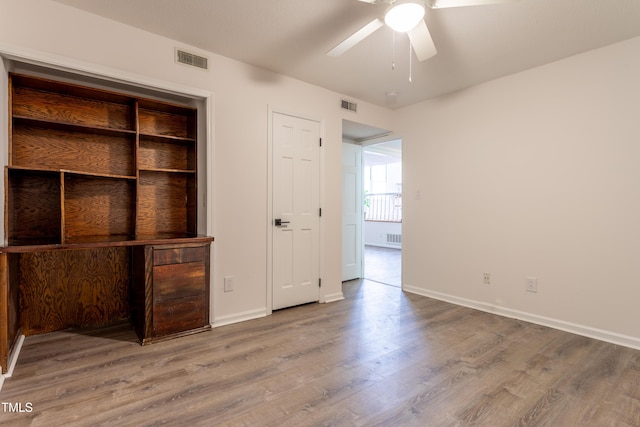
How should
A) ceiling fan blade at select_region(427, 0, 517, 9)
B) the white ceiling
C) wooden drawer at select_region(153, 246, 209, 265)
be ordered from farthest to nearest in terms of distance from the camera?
wooden drawer at select_region(153, 246, 209, 265) < the white ceiling < ceiling fan blade at select_region(427, 0, 517, 9)

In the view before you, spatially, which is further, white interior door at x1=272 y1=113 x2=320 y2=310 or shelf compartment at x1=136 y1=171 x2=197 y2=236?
white interior door at x1=272 y1=113 x2=320 y2=310

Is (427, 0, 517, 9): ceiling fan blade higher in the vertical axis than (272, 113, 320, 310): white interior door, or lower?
higher

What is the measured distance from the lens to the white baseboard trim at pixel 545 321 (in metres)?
2.56

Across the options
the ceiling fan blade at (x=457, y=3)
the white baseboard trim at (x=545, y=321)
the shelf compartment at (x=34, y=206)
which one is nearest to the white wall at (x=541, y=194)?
the white baseboard trim at (x=545, y=321)

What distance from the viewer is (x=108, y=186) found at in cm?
284

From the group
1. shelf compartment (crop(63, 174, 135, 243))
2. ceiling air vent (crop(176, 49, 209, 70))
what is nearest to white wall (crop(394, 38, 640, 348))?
ceiling air vent (crop(176, 49, 209, 70))

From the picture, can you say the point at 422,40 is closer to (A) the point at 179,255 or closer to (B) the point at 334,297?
(A) the point at 179,255

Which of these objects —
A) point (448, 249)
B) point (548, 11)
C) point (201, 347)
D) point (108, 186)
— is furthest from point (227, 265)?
point (548, 11)

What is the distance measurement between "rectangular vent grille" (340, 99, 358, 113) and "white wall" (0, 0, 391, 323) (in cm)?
12

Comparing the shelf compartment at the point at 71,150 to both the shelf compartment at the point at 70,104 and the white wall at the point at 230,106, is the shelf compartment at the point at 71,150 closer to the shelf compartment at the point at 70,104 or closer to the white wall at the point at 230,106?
the shelf compartment at the point at 70,104

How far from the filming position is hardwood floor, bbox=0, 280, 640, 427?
5.44ft

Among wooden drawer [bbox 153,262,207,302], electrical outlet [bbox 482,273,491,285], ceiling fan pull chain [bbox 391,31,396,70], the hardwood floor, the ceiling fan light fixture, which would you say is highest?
ceiling fan pull chain [bbox 391,31,396,70]

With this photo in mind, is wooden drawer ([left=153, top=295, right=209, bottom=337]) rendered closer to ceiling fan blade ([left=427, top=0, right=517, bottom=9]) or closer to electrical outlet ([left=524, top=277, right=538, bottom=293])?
ceiling fan blade ([left=427, top=0, right=517, bottom=9])

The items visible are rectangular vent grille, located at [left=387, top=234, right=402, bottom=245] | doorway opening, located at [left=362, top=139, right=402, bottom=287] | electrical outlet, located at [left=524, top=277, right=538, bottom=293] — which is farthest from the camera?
rectangular vent grille, located at [left=387, top=234, right=402, bottom=245]
